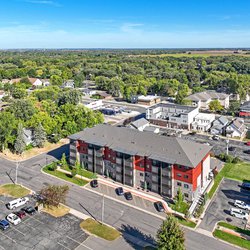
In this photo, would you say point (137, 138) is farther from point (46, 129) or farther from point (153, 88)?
point (153, 88)

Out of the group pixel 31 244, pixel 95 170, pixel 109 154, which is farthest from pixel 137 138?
pixel 31 244

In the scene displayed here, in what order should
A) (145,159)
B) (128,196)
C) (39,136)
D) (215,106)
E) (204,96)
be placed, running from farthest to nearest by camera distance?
(204,96) → (215,106) → (39,136) → (145,159) → (128,196)

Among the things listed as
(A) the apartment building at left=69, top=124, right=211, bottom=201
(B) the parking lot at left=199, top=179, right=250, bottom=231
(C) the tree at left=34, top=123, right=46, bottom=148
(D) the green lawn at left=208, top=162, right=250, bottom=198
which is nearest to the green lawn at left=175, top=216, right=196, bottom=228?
(B) the parking lot at left=199, top=179, right=250, bottom=231

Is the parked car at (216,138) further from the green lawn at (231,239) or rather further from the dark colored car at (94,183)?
the green lawn at (231,239)

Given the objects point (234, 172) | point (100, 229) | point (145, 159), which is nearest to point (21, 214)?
point (100, 229)

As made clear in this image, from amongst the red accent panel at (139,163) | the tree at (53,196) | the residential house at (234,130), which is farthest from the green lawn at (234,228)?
the residential house at (234,130)

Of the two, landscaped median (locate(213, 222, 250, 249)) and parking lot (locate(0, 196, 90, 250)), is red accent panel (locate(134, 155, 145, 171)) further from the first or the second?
landscaped median (locate(213, 222, 250, 249))

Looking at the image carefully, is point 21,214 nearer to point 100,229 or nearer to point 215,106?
point 100,229

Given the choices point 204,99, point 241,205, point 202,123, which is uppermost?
point 204,99
